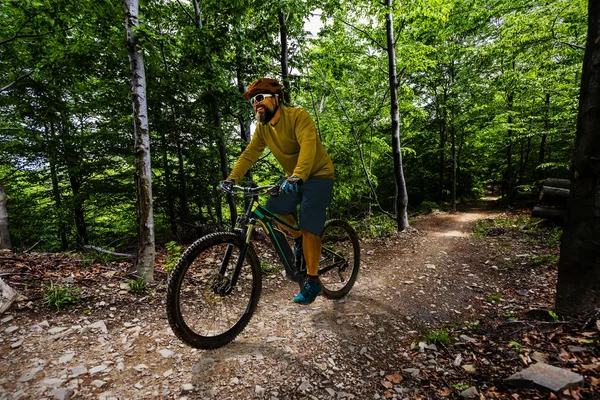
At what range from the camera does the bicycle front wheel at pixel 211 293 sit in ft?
8.66

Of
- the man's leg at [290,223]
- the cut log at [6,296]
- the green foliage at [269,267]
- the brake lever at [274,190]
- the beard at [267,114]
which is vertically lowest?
the green foliage at [269,267]

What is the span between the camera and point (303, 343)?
10.3 feet

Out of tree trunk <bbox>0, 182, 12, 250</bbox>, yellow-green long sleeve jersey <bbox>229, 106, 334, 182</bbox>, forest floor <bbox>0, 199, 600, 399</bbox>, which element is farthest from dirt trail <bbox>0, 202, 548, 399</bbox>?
tree trunk <bbox>0, 182, 12, 250</bbox>

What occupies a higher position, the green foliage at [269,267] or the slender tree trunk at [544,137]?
the slender tree trunk at [544,137]

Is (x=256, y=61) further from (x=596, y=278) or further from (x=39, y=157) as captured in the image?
(x=39, y=157)

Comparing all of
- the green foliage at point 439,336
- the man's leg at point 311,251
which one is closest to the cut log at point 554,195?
the green foliage at point 439,336

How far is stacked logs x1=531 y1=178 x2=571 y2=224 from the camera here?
8.02 meters

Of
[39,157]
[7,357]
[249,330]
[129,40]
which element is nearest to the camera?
[7,357]

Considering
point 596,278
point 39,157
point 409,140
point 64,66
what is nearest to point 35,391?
point 596,278

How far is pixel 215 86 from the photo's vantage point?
21.6 ft

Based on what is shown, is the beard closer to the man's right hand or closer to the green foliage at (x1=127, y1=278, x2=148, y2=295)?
the man's right hand

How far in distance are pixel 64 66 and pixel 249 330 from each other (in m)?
7.71

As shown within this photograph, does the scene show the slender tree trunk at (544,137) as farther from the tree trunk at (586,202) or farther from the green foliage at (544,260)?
the tree trunk at (586,202)

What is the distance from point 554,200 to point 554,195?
6.5 inches
